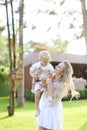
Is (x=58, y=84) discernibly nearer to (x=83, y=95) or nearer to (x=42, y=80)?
(x=42, y=80)

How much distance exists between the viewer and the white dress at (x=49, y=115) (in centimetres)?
599

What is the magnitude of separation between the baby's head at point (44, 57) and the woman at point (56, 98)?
27cm

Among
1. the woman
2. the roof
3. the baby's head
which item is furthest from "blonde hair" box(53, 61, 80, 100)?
the roof

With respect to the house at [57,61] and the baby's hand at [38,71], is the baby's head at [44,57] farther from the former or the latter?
the house at [57,61]

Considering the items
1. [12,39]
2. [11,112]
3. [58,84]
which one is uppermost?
[12,39]

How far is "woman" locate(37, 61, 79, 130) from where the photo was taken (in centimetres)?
593

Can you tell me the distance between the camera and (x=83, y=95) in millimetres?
27469

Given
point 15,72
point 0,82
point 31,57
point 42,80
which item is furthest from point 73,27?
point 0,82

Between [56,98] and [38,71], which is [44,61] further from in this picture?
[56,98]

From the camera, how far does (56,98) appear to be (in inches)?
235

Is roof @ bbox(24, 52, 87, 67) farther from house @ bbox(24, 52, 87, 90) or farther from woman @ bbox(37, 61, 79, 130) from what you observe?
woman @ bbox(37, 61, 79, 130)

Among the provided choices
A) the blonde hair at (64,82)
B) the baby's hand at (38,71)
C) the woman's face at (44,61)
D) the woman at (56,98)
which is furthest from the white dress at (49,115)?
the woman's face at (44,61)

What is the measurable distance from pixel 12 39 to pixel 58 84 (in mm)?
10682

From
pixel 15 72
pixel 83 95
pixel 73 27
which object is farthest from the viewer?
pixel 83 95
